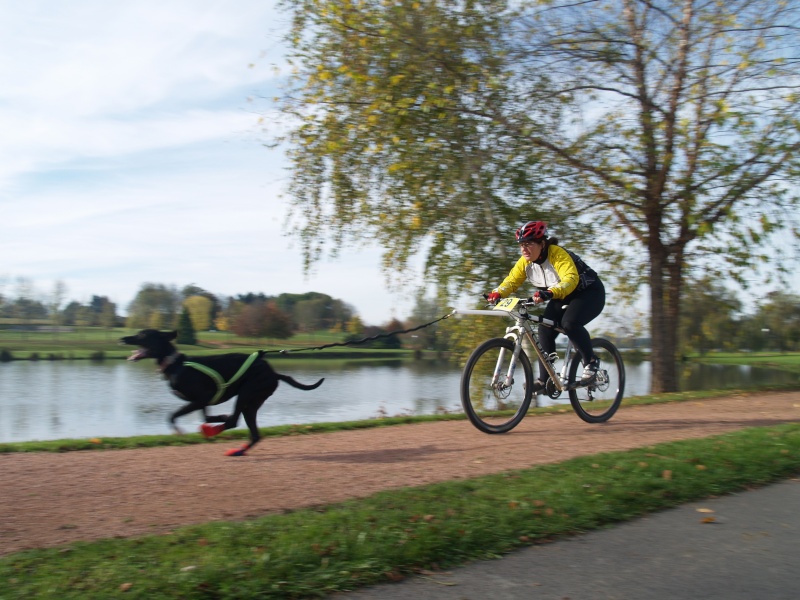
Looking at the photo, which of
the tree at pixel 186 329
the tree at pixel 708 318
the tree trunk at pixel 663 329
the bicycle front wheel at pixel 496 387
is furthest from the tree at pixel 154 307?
the tree at pixel 708 318

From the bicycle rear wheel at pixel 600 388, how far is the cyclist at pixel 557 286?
0.16m

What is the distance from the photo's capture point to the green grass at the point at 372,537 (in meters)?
3.69

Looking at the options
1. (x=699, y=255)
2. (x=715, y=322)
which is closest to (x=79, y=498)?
(x=699, y=255)

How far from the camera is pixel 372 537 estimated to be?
14.2 feet

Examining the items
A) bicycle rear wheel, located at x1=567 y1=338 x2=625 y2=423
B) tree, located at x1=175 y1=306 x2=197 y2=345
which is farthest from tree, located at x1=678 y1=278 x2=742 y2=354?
tree, located at x1=175 y1=306 x2=197 y2=345

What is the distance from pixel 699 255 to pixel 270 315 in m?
7.46

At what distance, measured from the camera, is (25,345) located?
12.2 meters

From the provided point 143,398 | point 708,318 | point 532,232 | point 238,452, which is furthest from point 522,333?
point 708,318

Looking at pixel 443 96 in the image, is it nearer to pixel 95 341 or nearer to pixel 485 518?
pixel 95 341

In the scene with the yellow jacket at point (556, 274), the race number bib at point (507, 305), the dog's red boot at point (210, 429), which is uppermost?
the yellow jacket at point (556, 274)

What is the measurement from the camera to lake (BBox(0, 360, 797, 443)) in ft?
30.0

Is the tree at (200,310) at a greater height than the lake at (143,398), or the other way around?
the tree at (200,310)

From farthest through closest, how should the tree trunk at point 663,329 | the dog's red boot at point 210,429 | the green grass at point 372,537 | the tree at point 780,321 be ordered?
the tree at point 780,321 → the tree trunk at point 663,329 → the dog's red boot at point 210,429 → the green grass at point 372,537

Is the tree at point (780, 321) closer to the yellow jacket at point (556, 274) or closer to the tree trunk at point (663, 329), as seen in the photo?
the tree trunk at point (663, 329)
